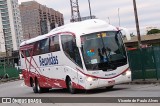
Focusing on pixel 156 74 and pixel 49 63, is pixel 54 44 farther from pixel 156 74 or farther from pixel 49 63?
pixel 156 74

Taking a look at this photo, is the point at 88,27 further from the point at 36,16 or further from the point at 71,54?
the point at 36,16

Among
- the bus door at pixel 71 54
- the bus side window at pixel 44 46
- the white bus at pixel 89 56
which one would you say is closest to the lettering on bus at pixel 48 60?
the white bus at pixel 89 56

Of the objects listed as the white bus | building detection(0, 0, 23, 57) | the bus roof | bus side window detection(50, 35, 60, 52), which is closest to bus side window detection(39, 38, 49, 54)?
bus side window detection(50, 35, 60, 52)

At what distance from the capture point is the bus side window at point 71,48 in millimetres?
21156

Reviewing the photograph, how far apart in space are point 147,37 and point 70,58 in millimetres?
72741

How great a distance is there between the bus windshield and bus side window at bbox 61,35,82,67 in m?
0.54

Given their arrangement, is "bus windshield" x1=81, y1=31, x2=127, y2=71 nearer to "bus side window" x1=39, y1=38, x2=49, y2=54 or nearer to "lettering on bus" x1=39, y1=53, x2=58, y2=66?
"lettering on bus" x1=39, y1=53, x2=58, y2=66

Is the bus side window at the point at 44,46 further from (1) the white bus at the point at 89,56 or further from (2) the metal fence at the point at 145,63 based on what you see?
(2) the metal fence at the point at 145,63

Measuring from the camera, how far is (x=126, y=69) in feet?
69.5

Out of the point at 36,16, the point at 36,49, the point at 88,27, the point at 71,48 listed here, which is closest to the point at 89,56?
the point at 71,48

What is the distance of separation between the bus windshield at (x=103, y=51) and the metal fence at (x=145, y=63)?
335 centimetres

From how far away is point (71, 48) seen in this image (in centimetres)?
2166

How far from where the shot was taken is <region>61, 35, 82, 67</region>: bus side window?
21.2 meters

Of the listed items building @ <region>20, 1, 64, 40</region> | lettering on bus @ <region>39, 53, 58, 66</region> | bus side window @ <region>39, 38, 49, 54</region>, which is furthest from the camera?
building @ <region>20, 1, 64, 40</region>
